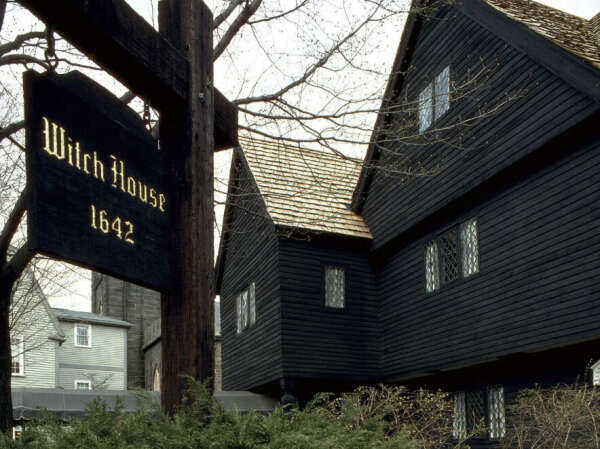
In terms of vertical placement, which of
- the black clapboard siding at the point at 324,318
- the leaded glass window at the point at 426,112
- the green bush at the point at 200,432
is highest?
the leaded glass window at the point at 426,112

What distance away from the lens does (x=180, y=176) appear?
4664mm

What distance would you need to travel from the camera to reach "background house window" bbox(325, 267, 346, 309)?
66.6ft

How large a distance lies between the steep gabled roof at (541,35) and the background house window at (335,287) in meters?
4.30

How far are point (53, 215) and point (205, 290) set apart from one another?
1416 mm

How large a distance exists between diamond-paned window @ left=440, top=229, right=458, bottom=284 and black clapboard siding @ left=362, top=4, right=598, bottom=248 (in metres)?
0.70

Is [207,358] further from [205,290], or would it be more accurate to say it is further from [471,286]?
[471,286]

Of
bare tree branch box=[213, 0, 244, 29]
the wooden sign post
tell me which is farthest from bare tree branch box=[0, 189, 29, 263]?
the wooden sign post

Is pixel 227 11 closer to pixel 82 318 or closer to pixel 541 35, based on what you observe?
pixel 541 35

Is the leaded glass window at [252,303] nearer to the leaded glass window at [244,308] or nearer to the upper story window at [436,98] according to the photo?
the leaded glass window at [244,308]

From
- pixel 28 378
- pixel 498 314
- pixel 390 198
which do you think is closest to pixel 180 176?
pixel 498 314

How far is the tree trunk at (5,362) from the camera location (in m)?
9.74

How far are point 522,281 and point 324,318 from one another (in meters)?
6.52

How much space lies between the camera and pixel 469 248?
16391 millimetres

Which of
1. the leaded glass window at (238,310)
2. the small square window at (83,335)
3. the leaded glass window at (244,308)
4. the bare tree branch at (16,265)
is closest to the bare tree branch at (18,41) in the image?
the bare tree branch at (16,265)
